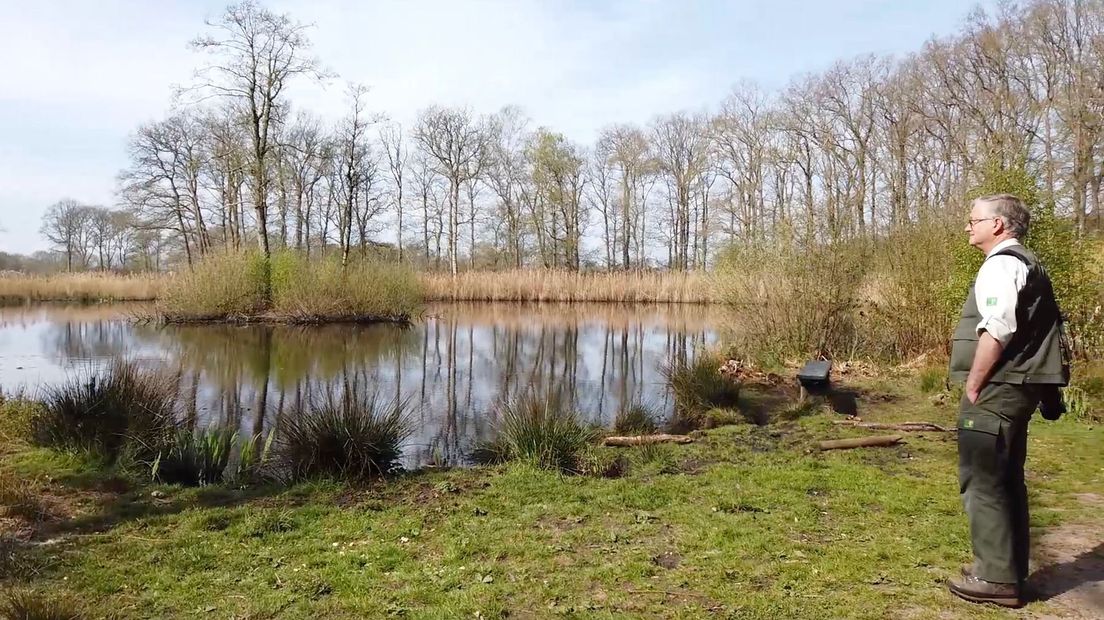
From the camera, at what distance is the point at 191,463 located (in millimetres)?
5395

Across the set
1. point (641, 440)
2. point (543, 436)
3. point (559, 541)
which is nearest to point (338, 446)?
point (543, 436)

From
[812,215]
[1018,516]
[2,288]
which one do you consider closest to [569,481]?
[1018,516]

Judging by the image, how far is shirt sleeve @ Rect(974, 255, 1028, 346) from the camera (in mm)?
2432

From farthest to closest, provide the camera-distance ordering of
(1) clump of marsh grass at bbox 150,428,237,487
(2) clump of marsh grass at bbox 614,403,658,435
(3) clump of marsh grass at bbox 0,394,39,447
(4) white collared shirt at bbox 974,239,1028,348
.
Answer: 1. (2) clump of marsh grass at bbox 614,403,658,435
2. (3) clump of marsh grass at bbox 0,394,39,447
3. (1) clump of marsh grass at bbox 150,428,237,487
4. (4) white collared shirt at bbox 974,239,1028,348

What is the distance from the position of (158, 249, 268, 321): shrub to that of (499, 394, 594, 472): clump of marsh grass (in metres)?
16.5

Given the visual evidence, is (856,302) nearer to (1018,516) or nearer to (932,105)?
(1018,516)

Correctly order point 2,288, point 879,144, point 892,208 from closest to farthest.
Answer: point 892,208, point 879,144, point 2,288

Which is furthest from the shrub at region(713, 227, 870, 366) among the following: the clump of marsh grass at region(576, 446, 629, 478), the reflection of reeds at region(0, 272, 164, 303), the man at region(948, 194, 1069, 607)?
the reflection of reeds at region(0, 272, 164, 303)

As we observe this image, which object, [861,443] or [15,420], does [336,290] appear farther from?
[861,443]

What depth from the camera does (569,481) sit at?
5094 millimetres

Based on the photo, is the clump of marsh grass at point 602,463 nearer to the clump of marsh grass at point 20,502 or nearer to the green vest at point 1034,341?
the green vest at point 1034,341

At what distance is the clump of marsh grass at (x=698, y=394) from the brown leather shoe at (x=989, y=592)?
15.9ft

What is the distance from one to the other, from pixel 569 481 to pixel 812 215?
7445 mm

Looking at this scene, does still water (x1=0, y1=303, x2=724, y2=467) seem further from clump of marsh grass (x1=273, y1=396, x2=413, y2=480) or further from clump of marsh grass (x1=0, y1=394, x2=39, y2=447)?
clump of marsh grass (x1=0, y1=394, x2=39, y2=447)
